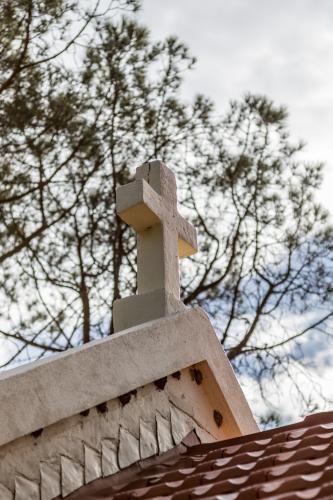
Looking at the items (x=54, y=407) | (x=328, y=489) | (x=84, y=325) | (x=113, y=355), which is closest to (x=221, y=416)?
(x=113, y=355)

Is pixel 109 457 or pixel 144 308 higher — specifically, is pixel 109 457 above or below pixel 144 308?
below

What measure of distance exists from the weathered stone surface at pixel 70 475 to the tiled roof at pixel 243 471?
1.3 inches

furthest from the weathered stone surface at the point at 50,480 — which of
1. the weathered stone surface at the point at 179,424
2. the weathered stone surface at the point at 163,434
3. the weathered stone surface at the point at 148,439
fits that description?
the weathered stone surface at the point at 179,424

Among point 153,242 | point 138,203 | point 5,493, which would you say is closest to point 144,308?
point 153,242

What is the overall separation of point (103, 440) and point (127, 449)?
0.12 meters

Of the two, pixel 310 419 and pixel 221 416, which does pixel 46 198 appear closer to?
pixel 221 416

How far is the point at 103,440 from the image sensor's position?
322cm

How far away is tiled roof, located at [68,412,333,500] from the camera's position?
2486 mm

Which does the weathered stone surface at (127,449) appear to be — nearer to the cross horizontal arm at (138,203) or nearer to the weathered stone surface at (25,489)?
the weathered stone surface at (25,489)

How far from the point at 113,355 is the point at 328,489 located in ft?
3.78

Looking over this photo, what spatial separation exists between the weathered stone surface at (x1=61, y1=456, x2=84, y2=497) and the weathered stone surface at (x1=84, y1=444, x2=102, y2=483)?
27mm

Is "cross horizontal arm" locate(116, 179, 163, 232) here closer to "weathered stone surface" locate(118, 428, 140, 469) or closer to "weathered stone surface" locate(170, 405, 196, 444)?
"weathered stone surface" locate(170, 405, 196, 444)

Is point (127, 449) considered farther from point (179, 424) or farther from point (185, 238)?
point (185, 238)

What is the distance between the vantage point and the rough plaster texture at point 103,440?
2869 millimetres
